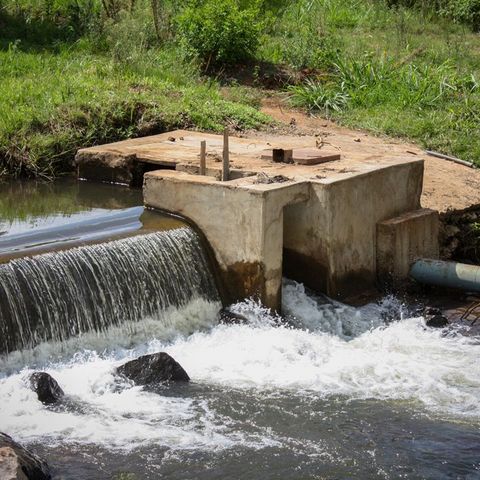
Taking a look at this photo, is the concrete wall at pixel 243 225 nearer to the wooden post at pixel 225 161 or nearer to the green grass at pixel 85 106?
the wooden post at pixel 225 161

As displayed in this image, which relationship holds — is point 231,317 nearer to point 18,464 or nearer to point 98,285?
point 98,285

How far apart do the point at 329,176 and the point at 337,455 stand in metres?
3.29

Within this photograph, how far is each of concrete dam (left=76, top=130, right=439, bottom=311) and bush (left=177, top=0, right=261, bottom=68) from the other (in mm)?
4213

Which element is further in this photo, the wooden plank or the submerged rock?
the wooden plank

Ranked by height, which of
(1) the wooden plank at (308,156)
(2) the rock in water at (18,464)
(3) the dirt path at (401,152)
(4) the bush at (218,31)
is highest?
(4) the bush at (218,31)

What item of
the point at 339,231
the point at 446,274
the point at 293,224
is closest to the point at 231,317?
the point at 293,224

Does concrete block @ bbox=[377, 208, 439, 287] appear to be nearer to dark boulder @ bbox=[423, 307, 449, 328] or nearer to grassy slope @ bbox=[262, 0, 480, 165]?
dark boulder @ bbox=[423, 307, 449, 328]

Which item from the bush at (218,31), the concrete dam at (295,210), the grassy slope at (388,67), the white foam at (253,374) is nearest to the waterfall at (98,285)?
the white foam at (253,374)

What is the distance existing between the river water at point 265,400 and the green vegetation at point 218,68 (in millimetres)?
3342

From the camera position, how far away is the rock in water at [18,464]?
5758mm

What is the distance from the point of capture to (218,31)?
1467 centimetres

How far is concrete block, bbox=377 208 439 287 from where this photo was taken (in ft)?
32.6

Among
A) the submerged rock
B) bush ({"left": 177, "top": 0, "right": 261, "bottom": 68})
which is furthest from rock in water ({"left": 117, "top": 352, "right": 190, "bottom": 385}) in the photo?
bush ({"left": 177, "top": 0, "right": 261, "bottom": 68})

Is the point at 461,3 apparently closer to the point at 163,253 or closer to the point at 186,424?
the point at 163,253
